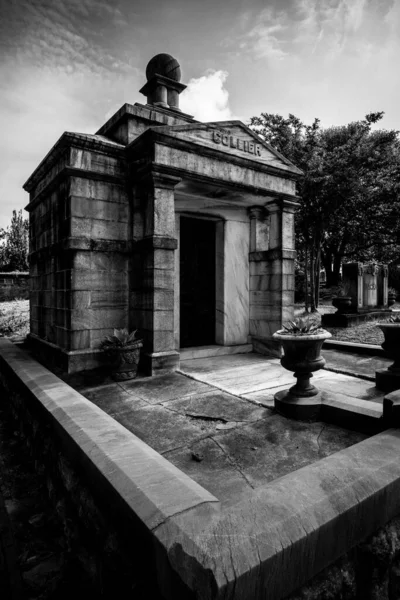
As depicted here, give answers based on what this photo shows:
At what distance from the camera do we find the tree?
31.3m

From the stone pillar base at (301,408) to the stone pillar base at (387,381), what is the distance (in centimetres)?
134

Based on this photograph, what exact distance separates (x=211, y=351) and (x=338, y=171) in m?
11.4

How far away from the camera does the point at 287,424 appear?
3.51 metres

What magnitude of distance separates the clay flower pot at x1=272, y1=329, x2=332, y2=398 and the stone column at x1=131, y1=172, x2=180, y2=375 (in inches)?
87.4

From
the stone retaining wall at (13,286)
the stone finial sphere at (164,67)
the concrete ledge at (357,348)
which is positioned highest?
the stone finial sphere at (164,67)

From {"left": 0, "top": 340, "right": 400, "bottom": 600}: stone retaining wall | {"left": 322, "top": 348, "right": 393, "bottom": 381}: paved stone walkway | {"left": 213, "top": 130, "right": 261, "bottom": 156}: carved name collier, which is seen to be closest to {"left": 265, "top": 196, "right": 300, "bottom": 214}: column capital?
{"left": 213, "top": 130, "right": 261, "bottom": 156}: carved name collier

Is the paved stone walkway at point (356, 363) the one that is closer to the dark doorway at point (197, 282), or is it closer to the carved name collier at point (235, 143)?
the dark doorway at point (197, 282)

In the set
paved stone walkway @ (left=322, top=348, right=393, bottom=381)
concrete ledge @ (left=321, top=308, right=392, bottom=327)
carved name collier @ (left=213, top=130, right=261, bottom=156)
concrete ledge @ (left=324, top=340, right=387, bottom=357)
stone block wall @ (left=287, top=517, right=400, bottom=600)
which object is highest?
carved name collier @ (left=213, top=130, right=261, bottom=156)

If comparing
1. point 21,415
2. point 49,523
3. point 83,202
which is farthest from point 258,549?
point 83,202

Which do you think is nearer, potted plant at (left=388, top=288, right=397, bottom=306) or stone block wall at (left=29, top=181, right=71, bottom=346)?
stone block wall at (left=29, top=181, right=71, bottom=346)

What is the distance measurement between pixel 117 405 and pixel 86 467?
1600 millimetres

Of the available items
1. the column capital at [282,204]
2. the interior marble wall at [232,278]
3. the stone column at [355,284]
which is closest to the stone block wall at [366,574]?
the interior marble wall at [232,278]

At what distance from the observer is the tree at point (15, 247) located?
31.3m

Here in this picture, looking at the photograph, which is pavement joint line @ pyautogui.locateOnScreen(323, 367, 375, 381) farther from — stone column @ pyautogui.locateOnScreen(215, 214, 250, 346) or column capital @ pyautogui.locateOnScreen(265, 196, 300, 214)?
column capital @ pyautogui.locateOnScreen(265, 196, 300, 214)
